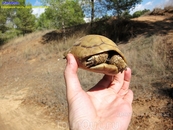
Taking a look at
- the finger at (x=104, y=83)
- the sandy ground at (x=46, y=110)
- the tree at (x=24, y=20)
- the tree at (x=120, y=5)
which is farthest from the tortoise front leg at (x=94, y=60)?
→ the tree at (x=24, y=20)

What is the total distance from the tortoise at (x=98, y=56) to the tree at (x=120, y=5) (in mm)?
10942

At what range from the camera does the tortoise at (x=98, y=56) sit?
2.41 m

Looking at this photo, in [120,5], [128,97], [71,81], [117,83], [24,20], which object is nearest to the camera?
[71,81]

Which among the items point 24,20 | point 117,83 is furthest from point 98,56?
point 24,20

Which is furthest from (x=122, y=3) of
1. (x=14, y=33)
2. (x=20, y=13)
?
(x=20, y=13)

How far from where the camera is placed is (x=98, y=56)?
2.45m

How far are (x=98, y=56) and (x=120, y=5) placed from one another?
11.4m

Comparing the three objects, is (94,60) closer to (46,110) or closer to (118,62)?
(118,62)

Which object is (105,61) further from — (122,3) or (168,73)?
(122,3)

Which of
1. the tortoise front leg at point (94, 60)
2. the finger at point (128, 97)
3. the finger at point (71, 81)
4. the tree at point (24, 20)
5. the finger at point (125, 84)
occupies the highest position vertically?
the tree at point (24, 20)

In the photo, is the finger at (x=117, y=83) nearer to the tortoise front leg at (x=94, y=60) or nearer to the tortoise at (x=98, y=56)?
the tortoise at (x=98, y=56)

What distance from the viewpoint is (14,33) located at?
84.2 feet

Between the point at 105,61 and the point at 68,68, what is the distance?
0.62 metres

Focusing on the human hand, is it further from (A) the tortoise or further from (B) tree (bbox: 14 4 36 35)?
(B) tree (bbox: 14 4 36 35)
